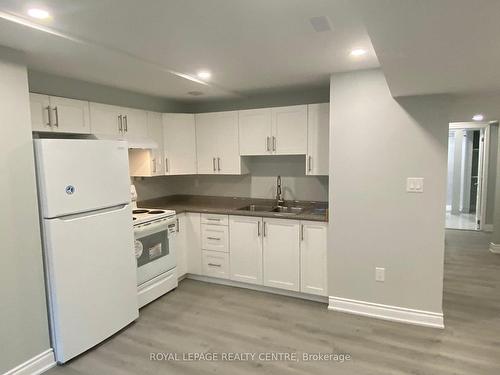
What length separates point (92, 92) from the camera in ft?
11.0

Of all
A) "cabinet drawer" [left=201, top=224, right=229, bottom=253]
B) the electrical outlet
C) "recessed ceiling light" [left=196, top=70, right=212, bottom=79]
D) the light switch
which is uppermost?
"recessed ceiling light" [left=196, top=70, right=212, bottom=79]

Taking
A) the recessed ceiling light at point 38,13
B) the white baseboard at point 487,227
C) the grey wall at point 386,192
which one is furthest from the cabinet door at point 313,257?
the white baseboard at point 487,227

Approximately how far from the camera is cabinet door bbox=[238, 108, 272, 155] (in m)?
3.80

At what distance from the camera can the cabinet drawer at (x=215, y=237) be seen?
3.84 metres

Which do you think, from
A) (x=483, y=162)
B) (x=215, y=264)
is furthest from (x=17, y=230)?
(x=483, y=162)

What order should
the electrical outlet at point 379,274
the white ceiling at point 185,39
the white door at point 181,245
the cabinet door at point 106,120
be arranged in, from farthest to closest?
the white door at point 181,245, the cabinet door at point 106,120, the electrical outlet at point 379,274, the white ceiling at point 185,39

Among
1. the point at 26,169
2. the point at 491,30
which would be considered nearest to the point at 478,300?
the point at 491,30

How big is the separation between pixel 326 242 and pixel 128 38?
97.3 inches

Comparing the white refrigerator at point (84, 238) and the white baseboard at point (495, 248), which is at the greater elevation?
the white refrigerator at point (84, 238)

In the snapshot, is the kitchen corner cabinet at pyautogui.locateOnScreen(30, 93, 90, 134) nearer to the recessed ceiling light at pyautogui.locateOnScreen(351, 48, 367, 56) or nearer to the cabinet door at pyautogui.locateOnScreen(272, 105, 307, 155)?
the cabinet door at pyautogui.locateOnScreen(272, 105, 307, 155)

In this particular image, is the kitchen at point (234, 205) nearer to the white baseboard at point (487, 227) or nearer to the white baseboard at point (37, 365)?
the white baseboard at point (37, 365)

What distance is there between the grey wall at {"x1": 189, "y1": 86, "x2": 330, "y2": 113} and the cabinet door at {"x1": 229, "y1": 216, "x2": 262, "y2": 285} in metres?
1.53

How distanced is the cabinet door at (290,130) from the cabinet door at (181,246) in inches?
56.6

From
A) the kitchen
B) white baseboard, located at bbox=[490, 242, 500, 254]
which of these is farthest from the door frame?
the kitchen
